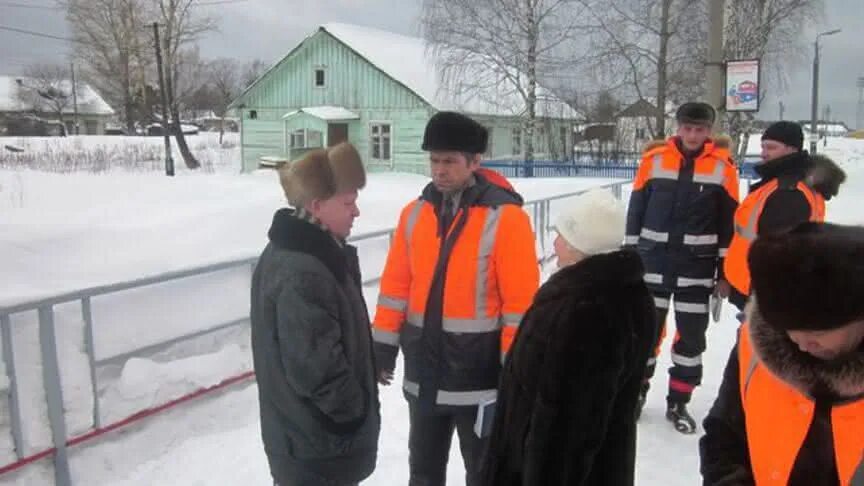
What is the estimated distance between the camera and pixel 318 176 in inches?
91.3

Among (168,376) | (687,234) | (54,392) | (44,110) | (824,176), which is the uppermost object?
(44,110)

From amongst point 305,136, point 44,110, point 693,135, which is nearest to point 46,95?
point 44,110

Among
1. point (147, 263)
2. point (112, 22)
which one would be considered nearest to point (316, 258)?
point (147, 263)

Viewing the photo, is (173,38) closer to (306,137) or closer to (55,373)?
(306,137)

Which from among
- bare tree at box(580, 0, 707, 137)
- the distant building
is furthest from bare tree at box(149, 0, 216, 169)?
the distant building

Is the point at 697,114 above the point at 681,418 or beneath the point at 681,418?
above

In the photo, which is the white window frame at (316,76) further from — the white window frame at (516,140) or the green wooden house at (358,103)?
the white window frame at (516,140)

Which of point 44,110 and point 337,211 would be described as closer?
point 337,211

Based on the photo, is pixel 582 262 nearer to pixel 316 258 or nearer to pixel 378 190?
pixel 316 258

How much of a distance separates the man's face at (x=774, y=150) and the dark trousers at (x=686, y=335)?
2.70 ft

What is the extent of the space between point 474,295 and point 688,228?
192 centimetres

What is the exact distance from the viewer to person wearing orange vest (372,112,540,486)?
2.71 metres

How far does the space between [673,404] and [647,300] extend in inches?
101

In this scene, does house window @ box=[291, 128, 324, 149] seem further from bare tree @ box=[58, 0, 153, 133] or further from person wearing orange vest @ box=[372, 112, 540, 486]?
person wearing orange vest @ box=[372, 112, 540, 486]
